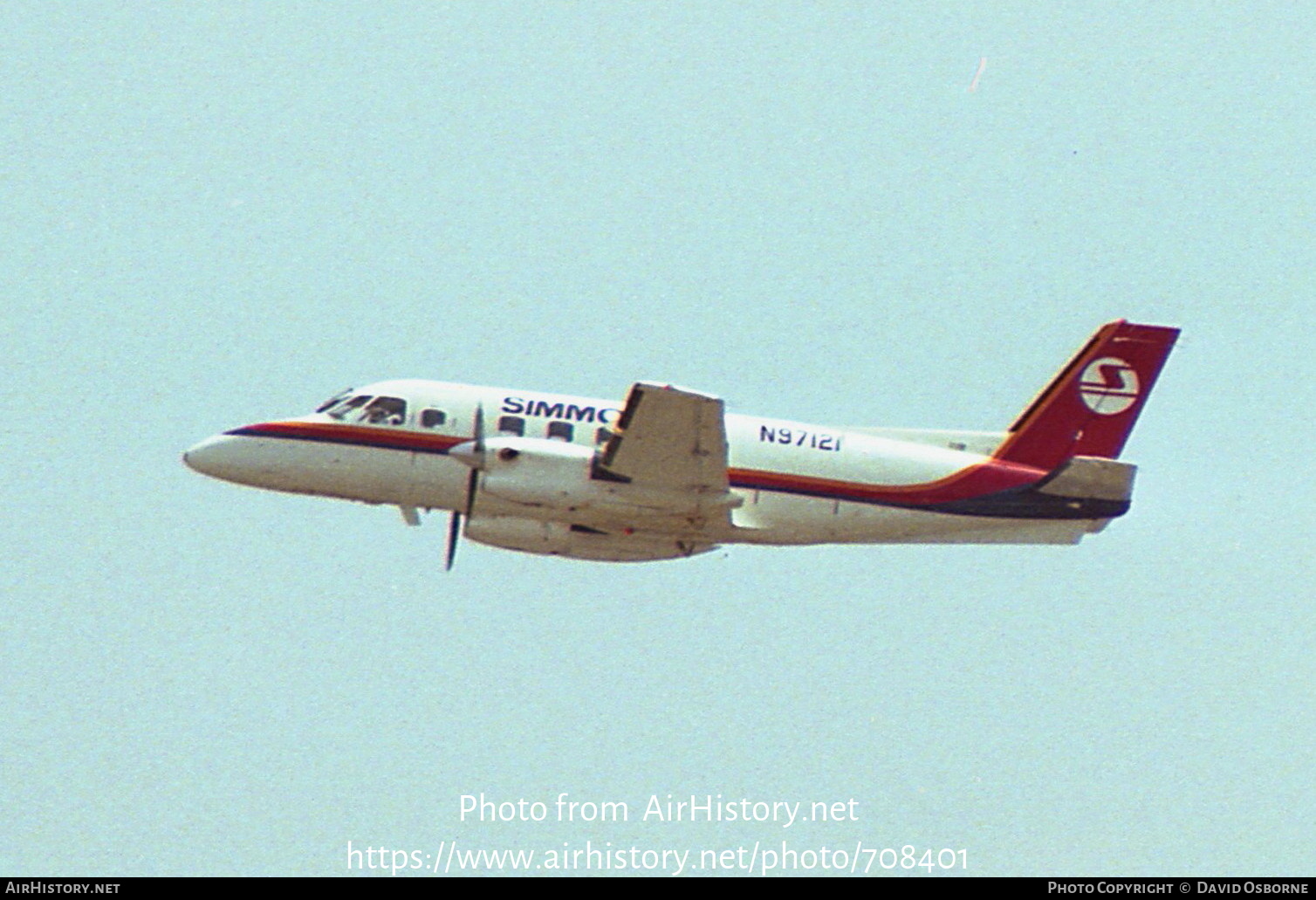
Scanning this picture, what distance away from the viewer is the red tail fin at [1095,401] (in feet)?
96.9

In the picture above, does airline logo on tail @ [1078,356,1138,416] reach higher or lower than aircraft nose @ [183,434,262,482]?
higher

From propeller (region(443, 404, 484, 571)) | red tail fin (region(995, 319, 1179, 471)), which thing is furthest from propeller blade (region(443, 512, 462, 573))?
red tail fin (region(995, 319, 1179, 471))

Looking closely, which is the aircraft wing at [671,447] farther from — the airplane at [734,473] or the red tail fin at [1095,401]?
the red tail fin at [1095,401]

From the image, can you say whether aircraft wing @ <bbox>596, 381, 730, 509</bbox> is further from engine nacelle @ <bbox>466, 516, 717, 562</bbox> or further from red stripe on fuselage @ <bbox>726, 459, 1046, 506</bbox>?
engine nacelle @ <bbox>466, 516, 717, 562</bbox>

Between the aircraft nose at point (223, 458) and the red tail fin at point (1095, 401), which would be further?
the red tail fin at point (1095, 401)

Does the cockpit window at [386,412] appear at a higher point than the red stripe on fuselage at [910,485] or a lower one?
higher

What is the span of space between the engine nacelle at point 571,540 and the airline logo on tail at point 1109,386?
21.5 feet

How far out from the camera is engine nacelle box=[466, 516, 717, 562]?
28.8 m

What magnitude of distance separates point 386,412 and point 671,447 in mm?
5032

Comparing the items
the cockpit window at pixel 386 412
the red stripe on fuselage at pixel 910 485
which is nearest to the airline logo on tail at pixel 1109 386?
the red stripe on fuselage at pixel 910 485

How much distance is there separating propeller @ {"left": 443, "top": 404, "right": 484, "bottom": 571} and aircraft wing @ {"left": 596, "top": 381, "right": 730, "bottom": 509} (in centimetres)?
179

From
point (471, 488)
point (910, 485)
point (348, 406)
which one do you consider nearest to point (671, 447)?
point (471, 488)
